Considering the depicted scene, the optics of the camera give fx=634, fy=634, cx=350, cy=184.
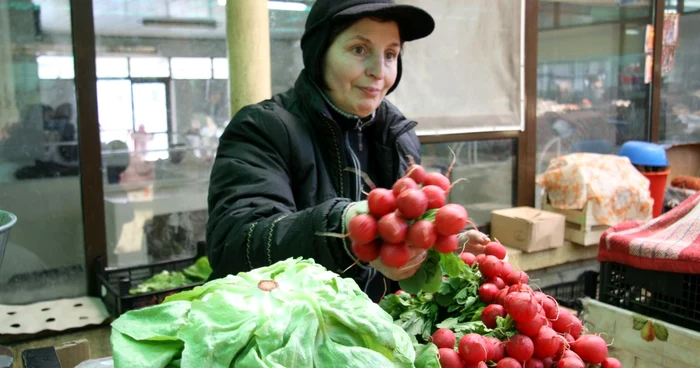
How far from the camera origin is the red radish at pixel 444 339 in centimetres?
144

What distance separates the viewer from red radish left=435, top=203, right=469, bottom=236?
132 cm

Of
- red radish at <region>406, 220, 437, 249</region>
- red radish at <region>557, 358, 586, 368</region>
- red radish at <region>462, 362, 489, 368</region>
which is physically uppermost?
red radish at <region>406, 220, 437, 249</region>

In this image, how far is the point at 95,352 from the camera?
349 centimetres

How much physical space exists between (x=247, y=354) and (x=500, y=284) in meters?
0.83

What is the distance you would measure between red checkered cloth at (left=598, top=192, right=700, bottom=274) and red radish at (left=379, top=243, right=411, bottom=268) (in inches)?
64.6

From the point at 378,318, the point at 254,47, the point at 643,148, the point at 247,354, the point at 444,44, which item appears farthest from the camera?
the point at 643,148

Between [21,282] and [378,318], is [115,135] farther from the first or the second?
[378,318]

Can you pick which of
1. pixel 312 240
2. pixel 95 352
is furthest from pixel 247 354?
pixel 95 352

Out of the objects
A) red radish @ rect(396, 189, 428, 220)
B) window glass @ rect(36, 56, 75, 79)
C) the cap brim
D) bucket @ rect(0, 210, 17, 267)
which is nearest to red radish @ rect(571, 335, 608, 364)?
red radish @ rect(396, 189, 428, 220)

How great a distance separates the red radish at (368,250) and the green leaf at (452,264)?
0.26 meters

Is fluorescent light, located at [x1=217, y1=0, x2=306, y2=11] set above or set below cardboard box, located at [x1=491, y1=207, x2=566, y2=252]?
above

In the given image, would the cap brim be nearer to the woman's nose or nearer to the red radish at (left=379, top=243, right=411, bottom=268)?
the woman's nose

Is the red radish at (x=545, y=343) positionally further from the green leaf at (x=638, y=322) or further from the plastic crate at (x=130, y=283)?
the plastic crate at (x=130, y=283)

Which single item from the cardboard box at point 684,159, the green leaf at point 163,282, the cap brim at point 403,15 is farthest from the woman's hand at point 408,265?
the cardboard box at point 684,159
